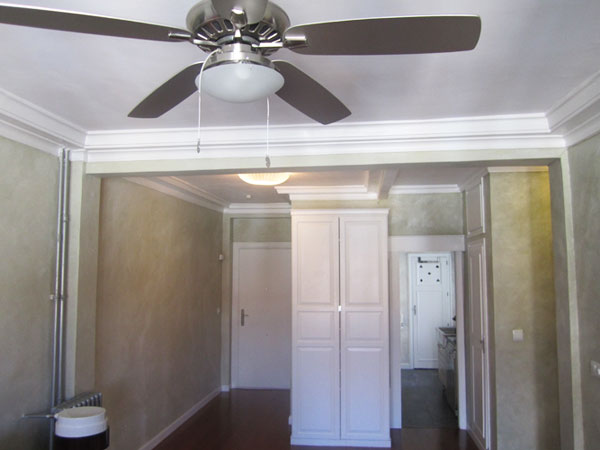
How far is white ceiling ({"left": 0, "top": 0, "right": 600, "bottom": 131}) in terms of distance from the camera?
4.97 feet

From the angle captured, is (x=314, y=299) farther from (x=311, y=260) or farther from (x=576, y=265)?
(x=576, y=265)

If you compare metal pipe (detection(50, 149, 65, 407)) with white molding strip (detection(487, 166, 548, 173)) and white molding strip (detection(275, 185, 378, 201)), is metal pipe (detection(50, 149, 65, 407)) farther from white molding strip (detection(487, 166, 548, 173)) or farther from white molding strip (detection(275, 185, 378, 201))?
white molding strip (detection(487, 166, 548, 173))

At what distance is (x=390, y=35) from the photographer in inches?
46.4

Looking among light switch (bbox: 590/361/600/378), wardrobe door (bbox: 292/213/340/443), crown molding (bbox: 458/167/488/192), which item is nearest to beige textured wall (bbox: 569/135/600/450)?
light switch (bbox: 590/361/600/378)

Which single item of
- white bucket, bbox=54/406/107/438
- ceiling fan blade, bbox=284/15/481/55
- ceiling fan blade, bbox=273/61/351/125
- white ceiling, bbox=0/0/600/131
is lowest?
white bucket, bbox=54/406/107/438

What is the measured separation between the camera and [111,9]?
1517 mm

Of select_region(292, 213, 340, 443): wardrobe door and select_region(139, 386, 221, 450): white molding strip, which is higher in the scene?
select_region(292, 213, 340, 443): wardrobe door

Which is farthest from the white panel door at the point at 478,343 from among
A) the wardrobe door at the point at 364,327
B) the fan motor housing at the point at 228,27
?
the fan motor housing at the point at 228,27

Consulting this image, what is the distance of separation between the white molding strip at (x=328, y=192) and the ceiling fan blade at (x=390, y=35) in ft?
11.0

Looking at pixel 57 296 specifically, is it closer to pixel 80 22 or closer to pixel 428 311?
pixel 80 22

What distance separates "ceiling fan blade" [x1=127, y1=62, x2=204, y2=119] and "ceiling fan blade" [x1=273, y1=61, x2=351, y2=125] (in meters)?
0.28

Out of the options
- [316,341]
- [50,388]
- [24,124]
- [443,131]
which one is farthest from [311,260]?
[24,124]

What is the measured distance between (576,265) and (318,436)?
298cm

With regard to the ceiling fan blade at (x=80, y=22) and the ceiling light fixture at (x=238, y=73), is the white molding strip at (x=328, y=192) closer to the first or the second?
the ceiling light fixture at (x=238, y=73)
